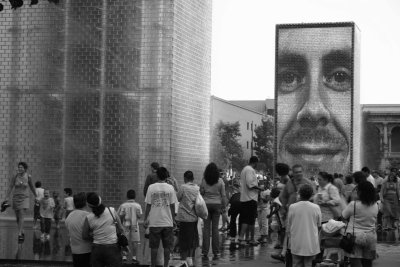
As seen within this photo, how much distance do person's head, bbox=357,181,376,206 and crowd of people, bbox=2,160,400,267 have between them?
12 mm

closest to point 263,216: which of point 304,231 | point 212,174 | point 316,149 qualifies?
point 212,174

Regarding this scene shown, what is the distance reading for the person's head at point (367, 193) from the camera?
452 inches

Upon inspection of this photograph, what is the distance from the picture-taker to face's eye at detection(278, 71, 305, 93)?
61375 mm

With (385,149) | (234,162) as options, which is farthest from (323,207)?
(385,149)

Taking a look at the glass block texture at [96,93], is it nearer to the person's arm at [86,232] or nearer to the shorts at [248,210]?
the shorts at [248,210]

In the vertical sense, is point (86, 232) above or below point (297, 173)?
below

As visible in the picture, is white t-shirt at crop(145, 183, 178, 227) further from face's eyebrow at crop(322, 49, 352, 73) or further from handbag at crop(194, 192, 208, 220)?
face's eyebrow at crop(322, 49, 352, 73)

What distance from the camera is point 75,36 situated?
77.7 feet

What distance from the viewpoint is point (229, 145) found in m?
82.6

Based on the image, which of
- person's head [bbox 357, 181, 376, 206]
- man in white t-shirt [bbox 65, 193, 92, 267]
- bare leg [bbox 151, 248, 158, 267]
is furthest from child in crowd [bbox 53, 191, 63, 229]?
person's head [bbox 357, 181, 376, 206]

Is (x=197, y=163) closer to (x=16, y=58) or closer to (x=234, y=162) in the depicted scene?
(x=16, y=58)

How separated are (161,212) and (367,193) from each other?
11.1 feet

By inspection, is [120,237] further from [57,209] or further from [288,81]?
[288,81]

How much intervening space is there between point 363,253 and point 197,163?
542 inches
